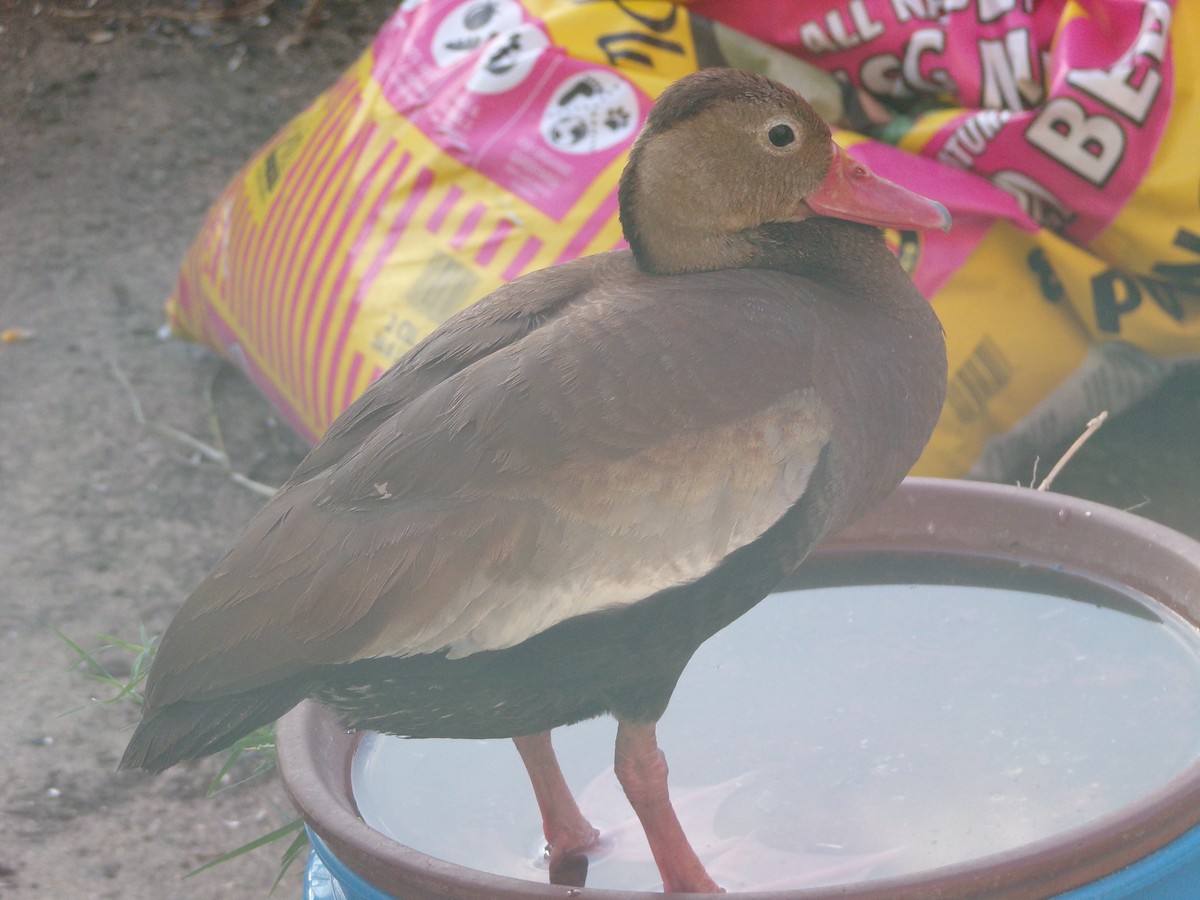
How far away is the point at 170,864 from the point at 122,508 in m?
0.94

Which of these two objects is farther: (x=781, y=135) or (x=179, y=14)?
(x=179, y=14)

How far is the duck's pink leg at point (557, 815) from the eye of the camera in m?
1.12

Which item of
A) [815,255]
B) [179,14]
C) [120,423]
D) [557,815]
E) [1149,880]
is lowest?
[179,14]

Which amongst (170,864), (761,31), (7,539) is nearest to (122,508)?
(7,539)

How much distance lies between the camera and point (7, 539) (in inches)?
98.3

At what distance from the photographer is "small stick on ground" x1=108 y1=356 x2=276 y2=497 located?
2.61 metres

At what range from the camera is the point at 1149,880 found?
3.03ft

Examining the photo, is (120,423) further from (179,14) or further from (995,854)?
(995,854)

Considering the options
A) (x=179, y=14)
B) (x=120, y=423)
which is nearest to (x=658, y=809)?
(x=120, y=423)

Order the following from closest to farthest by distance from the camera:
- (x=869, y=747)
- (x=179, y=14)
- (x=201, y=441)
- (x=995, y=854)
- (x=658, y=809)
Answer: (x=995, y=854)
(x=658, y=809)
(x=869, y=747)
(x=201, y=441)
(x=179, y=14)

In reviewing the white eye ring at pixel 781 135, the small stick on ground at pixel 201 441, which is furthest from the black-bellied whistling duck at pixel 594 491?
the small stick on ground at pixel 201 441

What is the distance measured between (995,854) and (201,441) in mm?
2158

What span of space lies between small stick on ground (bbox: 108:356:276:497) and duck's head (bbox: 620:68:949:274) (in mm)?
1478

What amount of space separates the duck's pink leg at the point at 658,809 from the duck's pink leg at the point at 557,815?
0.27 ft
